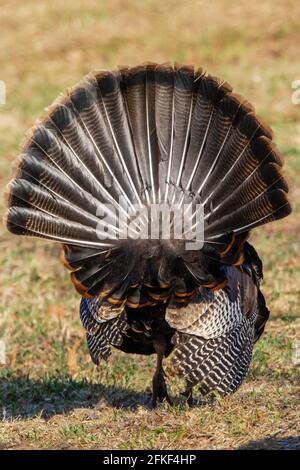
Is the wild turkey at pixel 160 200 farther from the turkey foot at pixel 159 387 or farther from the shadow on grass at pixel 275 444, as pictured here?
the shadow on grass at pixel 275 444

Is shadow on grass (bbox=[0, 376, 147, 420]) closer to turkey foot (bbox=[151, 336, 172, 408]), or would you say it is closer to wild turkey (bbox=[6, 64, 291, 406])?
turkey foot (bbox=[151, 336, 172, 408])

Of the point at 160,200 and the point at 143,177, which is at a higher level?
the point at 143,177

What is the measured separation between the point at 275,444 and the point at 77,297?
13.2 ft

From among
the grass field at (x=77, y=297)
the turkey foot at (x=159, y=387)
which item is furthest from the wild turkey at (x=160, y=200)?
the grass field at (x=77, y=297)

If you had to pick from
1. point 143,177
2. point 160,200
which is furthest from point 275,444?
point 143,177

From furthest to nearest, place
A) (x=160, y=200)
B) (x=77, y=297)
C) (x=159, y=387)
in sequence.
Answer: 1. (x=77, y=297)
2. (x=159, y=387)
3. (x=160, y=200)

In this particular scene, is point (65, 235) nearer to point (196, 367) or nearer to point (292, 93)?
point (196, 367)

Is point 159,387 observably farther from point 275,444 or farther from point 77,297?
point 77,297

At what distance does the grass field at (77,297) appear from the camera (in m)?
5.87

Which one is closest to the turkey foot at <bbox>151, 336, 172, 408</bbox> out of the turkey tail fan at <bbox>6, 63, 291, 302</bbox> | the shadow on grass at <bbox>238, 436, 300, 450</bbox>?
the turkey tail fan at <bbox>6, 63, 291, 302</bbox>

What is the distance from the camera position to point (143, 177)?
618 centimetres

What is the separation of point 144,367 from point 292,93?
8.64 metres

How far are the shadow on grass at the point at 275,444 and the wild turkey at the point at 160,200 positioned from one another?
0.52m

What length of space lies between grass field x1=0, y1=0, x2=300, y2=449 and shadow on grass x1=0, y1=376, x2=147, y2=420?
0.5 inches
